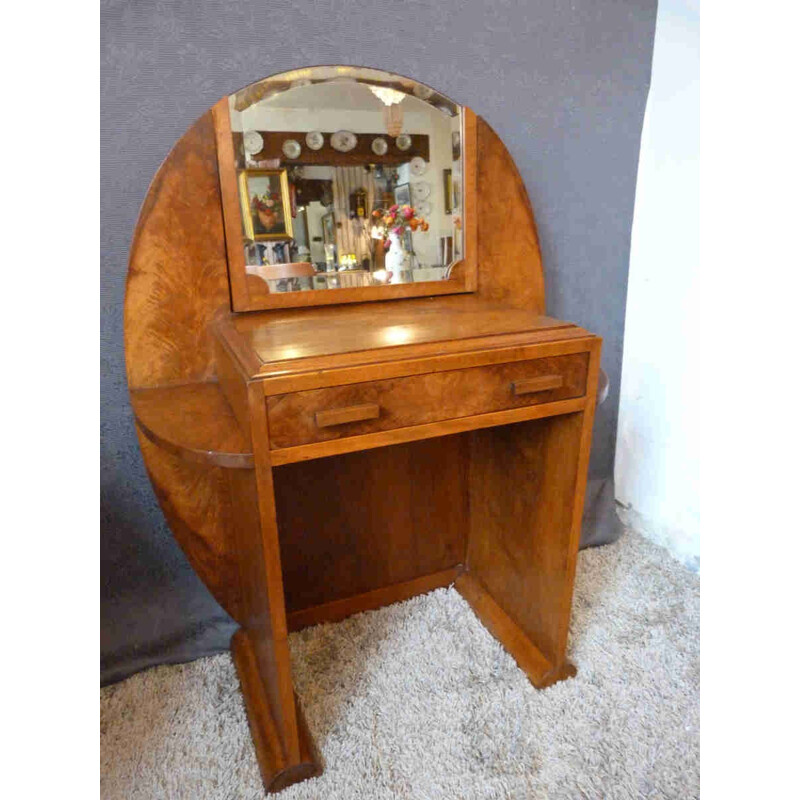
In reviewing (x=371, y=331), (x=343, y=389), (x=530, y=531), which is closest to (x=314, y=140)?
(x=371, y=331)

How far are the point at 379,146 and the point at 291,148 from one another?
184 millimetres

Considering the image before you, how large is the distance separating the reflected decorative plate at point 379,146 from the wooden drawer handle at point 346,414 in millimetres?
594

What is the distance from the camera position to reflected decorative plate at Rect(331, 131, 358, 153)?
1163mm

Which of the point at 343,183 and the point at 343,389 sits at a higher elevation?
the point at 343,183

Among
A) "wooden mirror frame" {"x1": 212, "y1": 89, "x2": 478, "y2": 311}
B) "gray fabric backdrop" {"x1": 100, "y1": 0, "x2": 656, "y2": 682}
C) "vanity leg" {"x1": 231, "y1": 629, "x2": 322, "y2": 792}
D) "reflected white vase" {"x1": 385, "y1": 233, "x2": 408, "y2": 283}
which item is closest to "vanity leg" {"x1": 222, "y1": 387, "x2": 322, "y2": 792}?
"vanity leg" {"x1": 231, "y1": 629, "x2": 322, "y2": 792}

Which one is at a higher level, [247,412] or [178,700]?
[247,412]

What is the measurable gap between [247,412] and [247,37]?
0.78 metres

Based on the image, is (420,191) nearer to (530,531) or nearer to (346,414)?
(346,414)

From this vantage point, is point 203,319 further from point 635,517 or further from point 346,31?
point 635,517

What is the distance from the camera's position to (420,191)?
4.09 feet

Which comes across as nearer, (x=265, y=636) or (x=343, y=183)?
(x=265, y=636)

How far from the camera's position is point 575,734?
1162 mm

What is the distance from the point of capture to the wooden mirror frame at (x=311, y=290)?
1.09m
